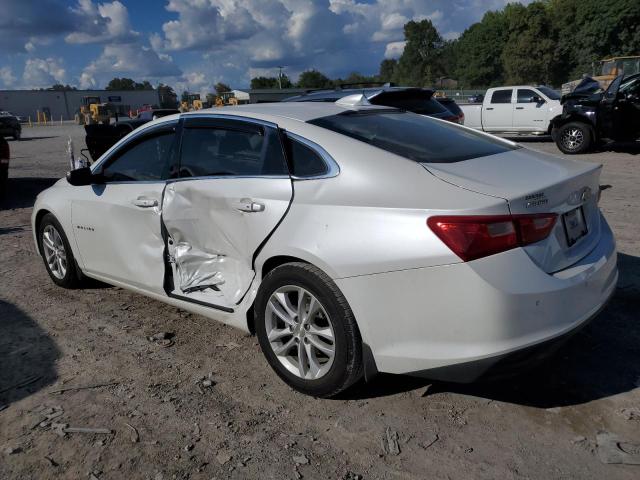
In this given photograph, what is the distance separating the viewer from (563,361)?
343 cm

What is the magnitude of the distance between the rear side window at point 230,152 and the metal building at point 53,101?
79.0 meters

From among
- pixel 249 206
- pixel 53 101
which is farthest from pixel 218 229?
pixel 53 101

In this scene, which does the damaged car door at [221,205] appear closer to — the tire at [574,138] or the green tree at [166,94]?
the tire at [574,138]

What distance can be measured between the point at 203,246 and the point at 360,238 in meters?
1.33

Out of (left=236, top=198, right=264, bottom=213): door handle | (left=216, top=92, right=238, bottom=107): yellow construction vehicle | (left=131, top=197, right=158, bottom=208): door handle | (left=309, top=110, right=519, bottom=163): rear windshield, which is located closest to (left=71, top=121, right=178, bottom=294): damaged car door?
(left=131, top=197, right=158, bottom=208): door handle

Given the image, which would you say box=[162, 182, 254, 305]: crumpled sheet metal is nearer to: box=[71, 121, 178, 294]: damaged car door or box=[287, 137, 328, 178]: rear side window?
box=[71, 121, 178, 294]: damaged car door

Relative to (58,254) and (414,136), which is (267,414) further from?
(58,254)

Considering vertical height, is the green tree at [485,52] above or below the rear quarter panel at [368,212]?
above

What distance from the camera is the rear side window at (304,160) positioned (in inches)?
121

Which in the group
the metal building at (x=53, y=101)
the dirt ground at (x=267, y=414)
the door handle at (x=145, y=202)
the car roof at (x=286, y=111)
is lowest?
the dirt ground at (x=267, y=414)

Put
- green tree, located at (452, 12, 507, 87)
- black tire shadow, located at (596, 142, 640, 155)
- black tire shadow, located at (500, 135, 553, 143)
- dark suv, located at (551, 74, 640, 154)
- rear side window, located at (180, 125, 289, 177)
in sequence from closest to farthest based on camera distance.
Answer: rear side window, located at (180, 125, 289, 177) → dark suv, located at (551, 74, 640, 154) → black tire shadow, located at (596, 142, 640, 155) → black tire shadow, located at (500, 135, 553, 143) → green tree, located at (452, 12, 507, 87)

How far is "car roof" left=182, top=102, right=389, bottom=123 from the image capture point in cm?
346

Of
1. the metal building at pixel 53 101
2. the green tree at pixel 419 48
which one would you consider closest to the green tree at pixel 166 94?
the metal building at pixel 53 101

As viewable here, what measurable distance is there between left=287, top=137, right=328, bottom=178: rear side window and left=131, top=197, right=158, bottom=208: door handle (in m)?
1.17
